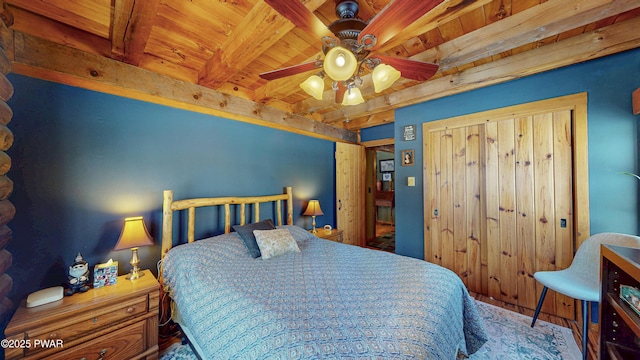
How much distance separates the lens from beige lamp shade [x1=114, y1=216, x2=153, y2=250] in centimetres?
172

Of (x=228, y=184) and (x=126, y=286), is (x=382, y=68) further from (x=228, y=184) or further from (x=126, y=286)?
(x=126, y=286)

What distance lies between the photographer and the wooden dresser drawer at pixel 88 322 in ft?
4.22

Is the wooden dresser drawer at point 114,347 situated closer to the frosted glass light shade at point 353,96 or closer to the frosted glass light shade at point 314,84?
the frosted glass light shade at point 314,84

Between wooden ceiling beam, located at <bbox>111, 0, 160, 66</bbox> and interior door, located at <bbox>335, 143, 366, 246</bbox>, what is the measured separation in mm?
2969

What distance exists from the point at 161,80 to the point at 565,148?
4098 mm

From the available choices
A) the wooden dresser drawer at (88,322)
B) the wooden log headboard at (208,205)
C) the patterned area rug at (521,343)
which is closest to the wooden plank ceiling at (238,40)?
the wooden log headboard at (208,205)

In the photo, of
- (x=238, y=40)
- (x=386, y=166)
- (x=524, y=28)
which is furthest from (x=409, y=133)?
(x=386, y=166)

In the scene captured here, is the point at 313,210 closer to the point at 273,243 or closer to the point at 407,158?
the point at 273,243

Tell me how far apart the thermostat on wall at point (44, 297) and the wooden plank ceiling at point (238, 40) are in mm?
1593

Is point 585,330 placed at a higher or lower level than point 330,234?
lower

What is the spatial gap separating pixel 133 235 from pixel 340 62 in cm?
205

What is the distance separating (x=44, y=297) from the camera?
1433 millimetres

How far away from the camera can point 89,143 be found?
1834mm

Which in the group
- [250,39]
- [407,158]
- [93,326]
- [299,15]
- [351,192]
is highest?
[250,39]
